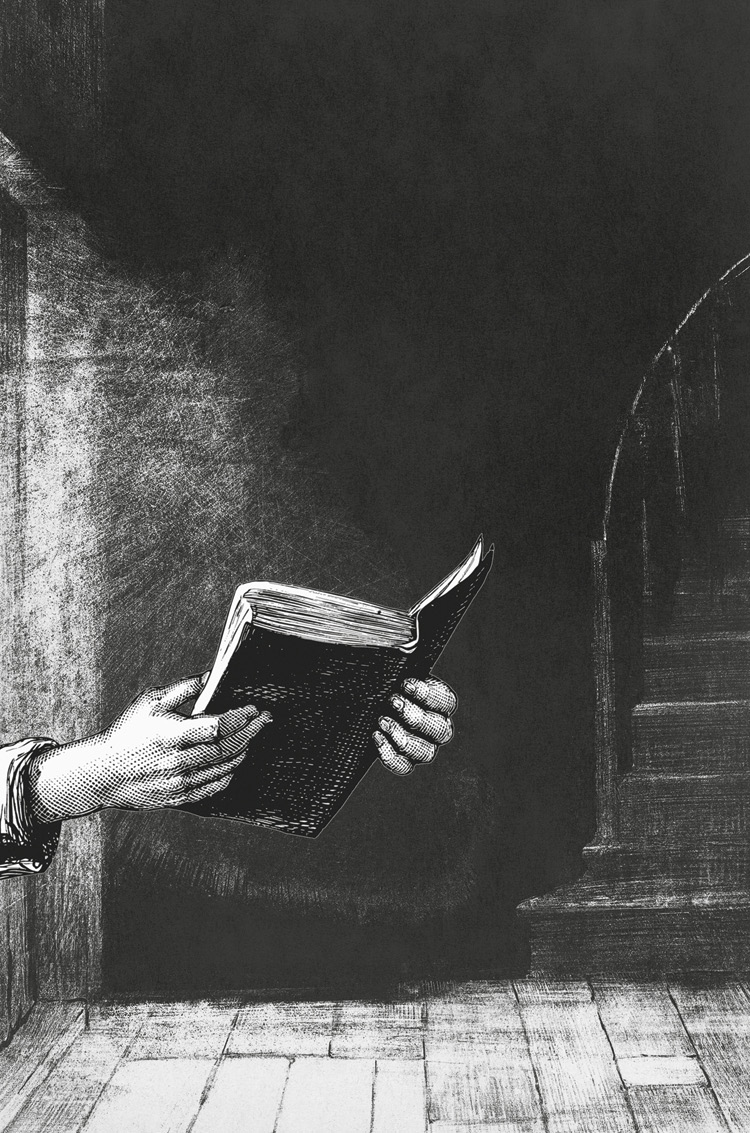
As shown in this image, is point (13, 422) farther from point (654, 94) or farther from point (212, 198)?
point (654, 94)

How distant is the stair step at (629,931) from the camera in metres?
2.39

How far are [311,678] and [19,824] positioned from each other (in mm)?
487

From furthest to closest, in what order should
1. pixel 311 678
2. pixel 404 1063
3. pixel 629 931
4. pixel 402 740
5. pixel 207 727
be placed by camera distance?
pixel 629 931
pixel 404 1063
pixel 402 740
pixel 311 678
pixel 207 727

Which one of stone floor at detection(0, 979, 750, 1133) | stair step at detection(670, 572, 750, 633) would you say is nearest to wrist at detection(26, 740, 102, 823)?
stone floor at detection(0, 979, 750, 1133)

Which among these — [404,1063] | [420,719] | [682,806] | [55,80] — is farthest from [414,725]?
[55,80]

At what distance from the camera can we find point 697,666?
8.04ft

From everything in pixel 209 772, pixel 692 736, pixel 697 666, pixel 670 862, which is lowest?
pixel 670 862

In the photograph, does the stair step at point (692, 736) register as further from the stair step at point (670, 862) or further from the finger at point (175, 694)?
the finger at point (175, 694)

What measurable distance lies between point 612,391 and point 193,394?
107 centimetres

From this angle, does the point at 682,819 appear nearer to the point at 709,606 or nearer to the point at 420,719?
the point at 709,606

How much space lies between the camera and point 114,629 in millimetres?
2396

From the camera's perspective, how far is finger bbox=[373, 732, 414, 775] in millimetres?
1586

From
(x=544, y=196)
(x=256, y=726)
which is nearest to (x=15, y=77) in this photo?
(x=544, y=196)

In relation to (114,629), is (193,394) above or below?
above
